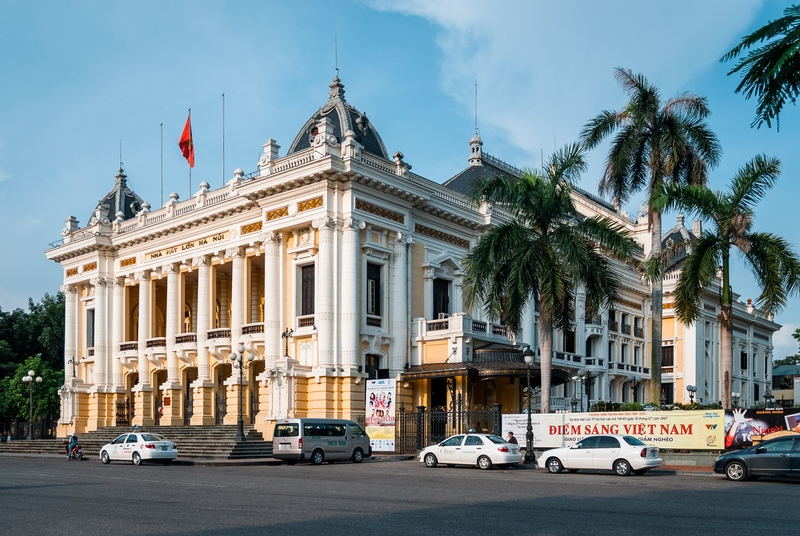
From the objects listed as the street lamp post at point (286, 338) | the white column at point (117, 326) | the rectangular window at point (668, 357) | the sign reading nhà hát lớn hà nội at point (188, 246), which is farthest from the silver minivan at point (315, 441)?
the rectangular window at point (668, 357)

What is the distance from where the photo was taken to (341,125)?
1709 inches

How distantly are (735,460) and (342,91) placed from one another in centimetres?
2973

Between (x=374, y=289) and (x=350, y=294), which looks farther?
(x=374, y=289)

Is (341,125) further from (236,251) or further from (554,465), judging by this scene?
(554,465)

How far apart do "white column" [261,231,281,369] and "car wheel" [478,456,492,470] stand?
14.2 metres

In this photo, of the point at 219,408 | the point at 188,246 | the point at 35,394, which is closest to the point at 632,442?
the point at 219,408

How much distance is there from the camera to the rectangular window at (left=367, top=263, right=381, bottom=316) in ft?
131

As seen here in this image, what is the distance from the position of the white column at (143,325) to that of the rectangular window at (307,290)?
13.1 meters

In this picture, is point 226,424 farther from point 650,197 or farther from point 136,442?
point 650,197

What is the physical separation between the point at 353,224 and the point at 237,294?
8581 millimetres

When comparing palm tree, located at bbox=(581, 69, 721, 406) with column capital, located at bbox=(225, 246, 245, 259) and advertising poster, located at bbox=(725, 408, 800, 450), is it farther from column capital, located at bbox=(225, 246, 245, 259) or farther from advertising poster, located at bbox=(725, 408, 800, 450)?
column capital, located at bbox=(225, 246, 245, 259)

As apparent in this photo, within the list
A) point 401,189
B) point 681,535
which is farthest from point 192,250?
point 681,535

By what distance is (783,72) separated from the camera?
21.8ft

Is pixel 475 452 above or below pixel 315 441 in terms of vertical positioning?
above
